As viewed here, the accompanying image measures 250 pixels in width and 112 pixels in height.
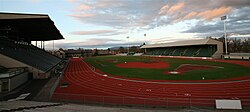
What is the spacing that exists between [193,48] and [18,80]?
59711 millimetres

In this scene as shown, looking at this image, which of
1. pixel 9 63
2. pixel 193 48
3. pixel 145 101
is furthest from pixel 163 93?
pixel 193 48

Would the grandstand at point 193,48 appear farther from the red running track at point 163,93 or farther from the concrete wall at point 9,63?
the concrete wall at point 9,63

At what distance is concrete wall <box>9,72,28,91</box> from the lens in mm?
18703

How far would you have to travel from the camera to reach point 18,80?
20719 mm

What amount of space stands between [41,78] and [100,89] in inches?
424

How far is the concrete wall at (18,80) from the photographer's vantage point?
61.4 ft

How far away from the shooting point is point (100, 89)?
1939 centimetres

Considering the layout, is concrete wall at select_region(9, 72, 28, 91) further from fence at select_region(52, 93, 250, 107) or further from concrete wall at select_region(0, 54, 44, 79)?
fence at select_region(52, 93, 250, 107)

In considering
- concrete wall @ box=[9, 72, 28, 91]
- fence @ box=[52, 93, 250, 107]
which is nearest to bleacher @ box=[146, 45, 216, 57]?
fence @ box=[52, 93, 250, 107]

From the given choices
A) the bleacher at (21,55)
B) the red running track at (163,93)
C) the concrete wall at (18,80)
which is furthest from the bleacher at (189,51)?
the concrete wall at (18,80)

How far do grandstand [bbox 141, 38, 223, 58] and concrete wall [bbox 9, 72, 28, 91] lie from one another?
168 feet

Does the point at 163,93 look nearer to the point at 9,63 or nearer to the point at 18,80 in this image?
the point at 18,80

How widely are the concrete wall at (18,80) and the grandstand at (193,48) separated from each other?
168 ft

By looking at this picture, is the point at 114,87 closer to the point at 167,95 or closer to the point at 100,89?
the point at 100,89
